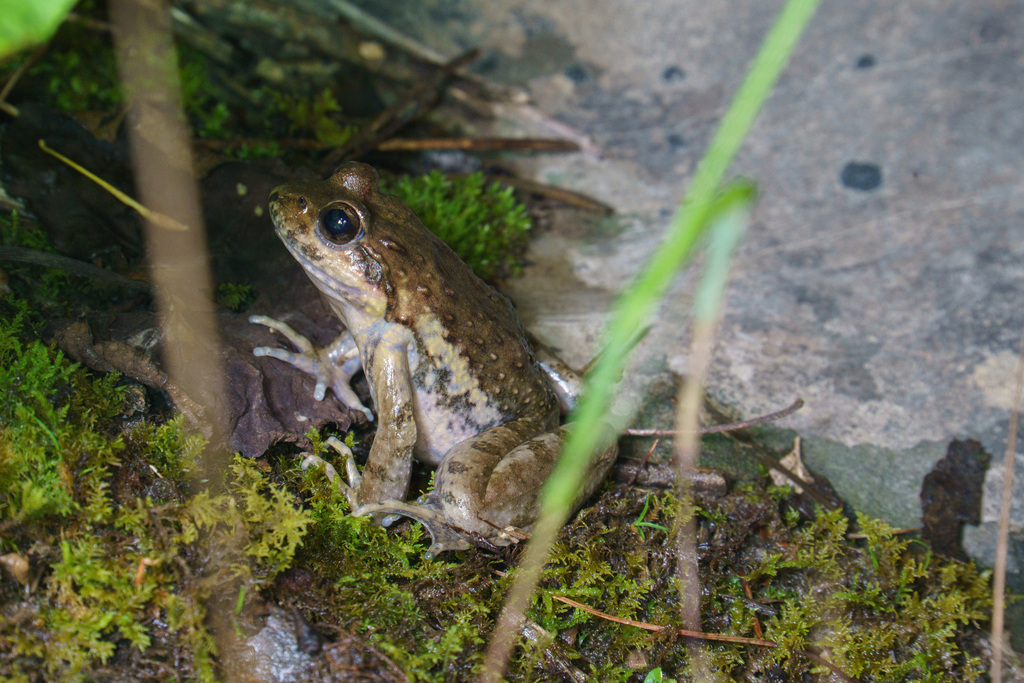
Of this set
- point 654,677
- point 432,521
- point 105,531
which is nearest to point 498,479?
point 432,521

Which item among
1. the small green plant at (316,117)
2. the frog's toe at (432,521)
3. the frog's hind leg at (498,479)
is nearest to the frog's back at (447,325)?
the frog's hind leg at (498,479)

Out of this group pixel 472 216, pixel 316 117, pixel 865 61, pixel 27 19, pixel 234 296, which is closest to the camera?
pixel 27 19

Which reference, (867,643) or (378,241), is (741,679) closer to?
(867,643)

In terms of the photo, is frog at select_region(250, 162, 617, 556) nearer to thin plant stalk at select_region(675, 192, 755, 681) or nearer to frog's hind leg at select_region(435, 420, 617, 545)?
frog's hind leg at select_region(435, 420, 617, 545)

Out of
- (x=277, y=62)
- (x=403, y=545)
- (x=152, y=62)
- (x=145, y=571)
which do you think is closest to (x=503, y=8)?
(x=277, y=62)

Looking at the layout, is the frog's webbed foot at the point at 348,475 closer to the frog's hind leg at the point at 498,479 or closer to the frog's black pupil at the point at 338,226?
the frog's hind leg at the point at 498,479

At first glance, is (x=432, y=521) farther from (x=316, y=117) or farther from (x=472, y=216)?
(x=316, y=117)

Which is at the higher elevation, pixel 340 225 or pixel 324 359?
pixel 340 225
